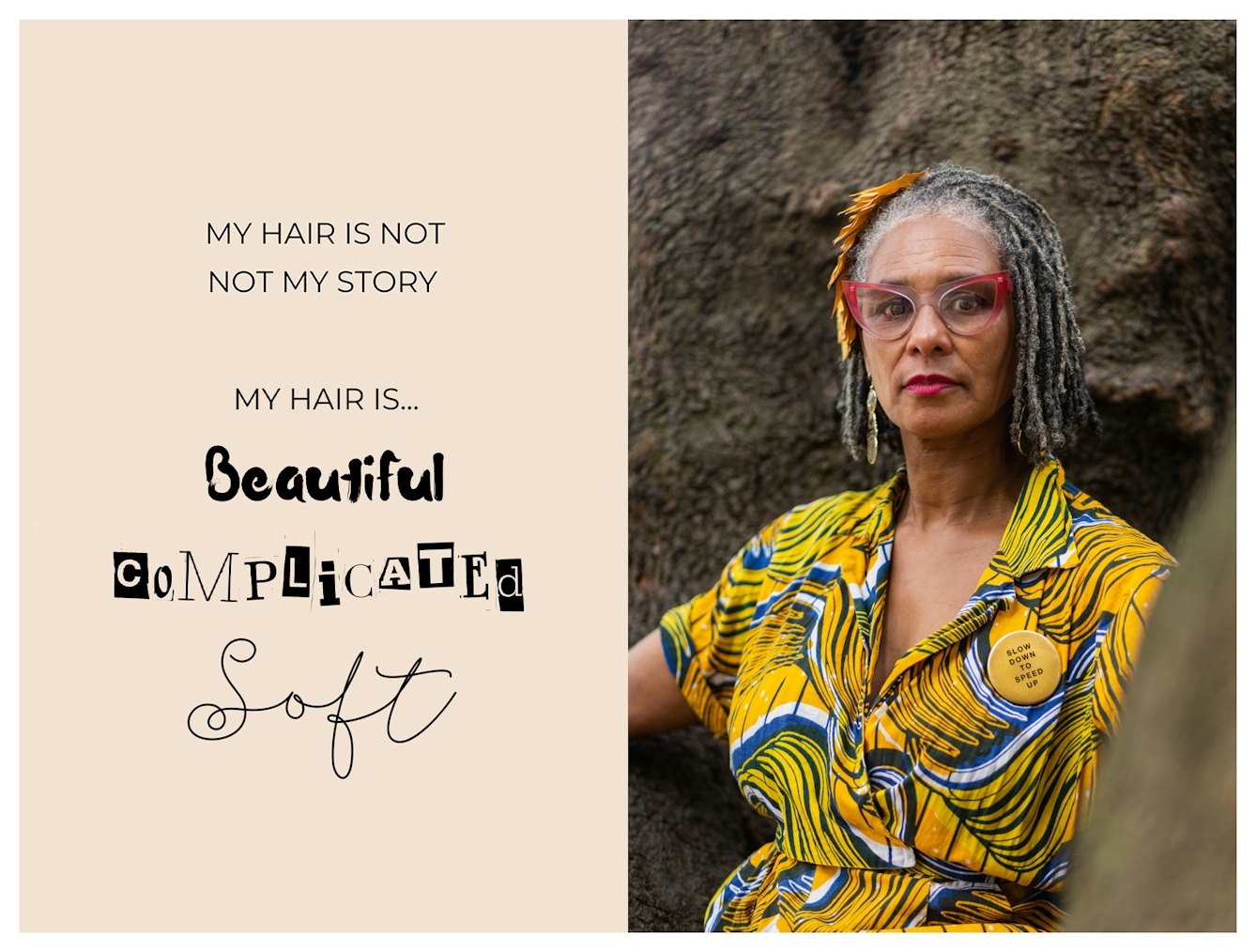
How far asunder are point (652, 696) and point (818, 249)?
1.14m

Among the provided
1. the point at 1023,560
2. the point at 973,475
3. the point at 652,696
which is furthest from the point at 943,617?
the point at 652,696

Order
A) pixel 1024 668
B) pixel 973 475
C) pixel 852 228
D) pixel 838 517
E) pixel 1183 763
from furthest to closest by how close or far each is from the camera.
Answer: pixel 838 517 → pixel 852 228 → pixel 973 475 → pixel 1024 668 → pixel 1183 763

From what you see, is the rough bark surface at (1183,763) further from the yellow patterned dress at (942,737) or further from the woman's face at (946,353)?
the woman's face at (946,353)

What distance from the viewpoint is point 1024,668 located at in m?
2.02

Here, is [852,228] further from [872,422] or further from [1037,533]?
[1037,533]

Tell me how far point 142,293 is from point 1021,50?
2045 millimetres

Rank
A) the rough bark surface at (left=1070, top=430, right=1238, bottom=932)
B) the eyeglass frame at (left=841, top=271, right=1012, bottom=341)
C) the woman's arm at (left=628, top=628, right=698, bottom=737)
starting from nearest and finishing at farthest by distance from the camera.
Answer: the rough bark surface at (left=1070, top=430, right=1238, bottom=932) → the eyeglass frame at (left=841, top=271, right=1012, bottom=341) → the woman's arm at (left=628, top=628, right=698, bottom=737)

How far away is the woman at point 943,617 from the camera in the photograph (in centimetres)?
201

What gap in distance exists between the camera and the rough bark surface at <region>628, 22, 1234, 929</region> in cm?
282

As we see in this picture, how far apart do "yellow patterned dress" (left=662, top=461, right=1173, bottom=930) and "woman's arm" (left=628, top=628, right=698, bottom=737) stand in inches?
13.0

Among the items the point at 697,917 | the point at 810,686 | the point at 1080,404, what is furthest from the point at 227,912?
the point at 1080,404

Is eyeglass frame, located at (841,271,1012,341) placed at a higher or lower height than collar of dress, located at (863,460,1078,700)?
higher

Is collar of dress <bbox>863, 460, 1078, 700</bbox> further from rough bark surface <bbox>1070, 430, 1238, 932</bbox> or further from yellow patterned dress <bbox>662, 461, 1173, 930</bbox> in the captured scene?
rough bark surface <bbox>1070, 430, 1238, 932</bbox>

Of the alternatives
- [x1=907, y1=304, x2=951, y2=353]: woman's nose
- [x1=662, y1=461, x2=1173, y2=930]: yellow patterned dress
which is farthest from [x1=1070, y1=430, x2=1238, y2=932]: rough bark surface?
[x1=907, y1=304, x2=951, y2=353]: woman's nose
